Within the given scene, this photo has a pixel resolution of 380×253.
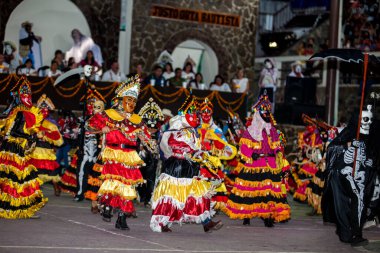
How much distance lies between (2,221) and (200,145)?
3284mm

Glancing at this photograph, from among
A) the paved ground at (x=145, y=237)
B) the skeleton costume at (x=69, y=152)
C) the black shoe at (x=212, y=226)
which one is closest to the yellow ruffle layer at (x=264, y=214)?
the paved ground at (x=145, y=237)

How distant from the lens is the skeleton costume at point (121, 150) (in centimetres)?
1146

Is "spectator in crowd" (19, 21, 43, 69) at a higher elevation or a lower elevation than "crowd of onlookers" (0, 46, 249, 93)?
higher

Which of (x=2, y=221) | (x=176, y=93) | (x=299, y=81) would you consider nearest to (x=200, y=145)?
(x=2, y=221)

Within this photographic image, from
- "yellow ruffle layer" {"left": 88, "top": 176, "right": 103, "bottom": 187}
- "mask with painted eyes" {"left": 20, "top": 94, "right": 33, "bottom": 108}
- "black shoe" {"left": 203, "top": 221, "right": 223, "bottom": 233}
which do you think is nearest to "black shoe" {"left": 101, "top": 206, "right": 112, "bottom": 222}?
"black shoe" {"left": 203, "top": 221, "right": 223, "bottom": 233}

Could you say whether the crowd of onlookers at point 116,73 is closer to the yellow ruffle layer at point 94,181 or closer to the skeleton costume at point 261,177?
the yellow ruffle layer at point 94,181

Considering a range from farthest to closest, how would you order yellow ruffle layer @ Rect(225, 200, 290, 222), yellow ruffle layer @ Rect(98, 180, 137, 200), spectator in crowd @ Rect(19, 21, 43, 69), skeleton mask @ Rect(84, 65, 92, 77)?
1. spectator in crowd @ Rect(19, 21, 43, 69)
2. skeleton mask @ Rect(84, 65, 92, 77)
3. yellow ruffle layer @ Rect(225, 200, 290, 222)
4. yellow ruffle layer @ Rect(98, 180, 137, 200)

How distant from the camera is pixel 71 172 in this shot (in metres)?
16.5

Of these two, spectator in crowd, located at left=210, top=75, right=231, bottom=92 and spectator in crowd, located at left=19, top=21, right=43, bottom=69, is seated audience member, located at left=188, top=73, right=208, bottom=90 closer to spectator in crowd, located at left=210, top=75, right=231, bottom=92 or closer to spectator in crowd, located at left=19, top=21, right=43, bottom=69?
spectator in crowd, located at left=210, top=75, right=231, bottom=92

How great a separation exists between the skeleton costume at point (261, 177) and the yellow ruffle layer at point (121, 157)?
2.51 meters

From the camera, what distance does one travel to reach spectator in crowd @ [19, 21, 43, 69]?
2538 cm

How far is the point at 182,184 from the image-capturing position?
11875 millimetres

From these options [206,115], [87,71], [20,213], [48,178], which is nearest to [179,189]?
[206,115]

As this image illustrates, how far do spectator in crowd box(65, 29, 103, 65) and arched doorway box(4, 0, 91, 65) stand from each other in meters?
0.53
